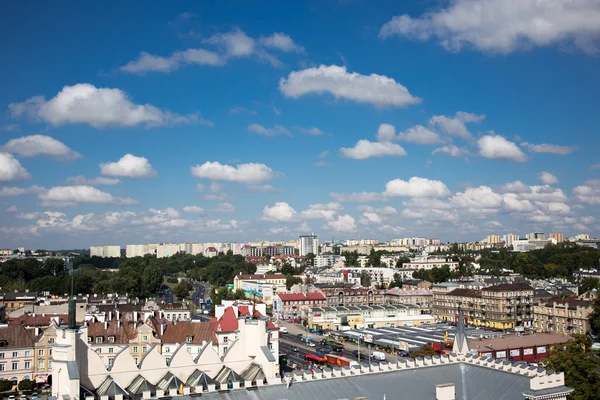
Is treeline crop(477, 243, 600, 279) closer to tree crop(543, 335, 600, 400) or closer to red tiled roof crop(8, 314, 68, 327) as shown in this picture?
red tiled roof crop(8, 314, 68, 327)

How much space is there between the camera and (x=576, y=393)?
32906 mm

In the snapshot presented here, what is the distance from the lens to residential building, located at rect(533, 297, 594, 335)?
262ft

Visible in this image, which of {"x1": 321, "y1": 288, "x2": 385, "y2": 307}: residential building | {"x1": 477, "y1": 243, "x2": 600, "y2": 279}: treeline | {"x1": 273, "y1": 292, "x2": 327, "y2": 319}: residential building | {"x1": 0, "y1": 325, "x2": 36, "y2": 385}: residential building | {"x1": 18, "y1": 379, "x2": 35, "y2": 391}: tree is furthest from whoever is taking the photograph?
{"x1": 477, "y1": 243, "x2": 600, "y2": 279}: treeline

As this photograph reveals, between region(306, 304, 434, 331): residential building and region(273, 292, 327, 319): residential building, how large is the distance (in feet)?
33.8

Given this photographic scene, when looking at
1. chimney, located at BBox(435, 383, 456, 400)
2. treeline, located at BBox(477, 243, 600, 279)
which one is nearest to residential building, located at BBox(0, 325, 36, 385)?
chimney, located at BBox(435, 383, 456, 400)

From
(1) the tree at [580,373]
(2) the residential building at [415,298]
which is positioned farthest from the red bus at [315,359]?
(2) the residential building at [415,298]

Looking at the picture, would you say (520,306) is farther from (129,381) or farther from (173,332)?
(129,381)

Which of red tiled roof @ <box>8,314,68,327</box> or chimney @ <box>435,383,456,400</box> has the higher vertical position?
chimney @ <box>435,383,456,400</box>

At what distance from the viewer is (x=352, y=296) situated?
11481 cm

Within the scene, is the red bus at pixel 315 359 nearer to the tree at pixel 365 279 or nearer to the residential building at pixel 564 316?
the residential building at pixel 564 316

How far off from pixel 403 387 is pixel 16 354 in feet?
132

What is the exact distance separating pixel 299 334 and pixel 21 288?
6953cm

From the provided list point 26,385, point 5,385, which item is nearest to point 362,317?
point 26,385

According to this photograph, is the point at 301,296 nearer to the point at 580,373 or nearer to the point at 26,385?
the point at 26,385
